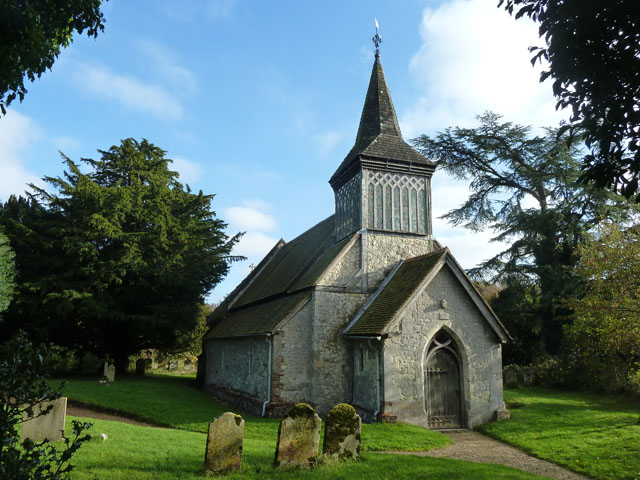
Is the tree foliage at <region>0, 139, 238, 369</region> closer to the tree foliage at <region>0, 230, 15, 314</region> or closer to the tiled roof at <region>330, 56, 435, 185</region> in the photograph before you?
the tree foliage at <region>0, 230, 15, 314</region>

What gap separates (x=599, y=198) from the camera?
25.6 metres

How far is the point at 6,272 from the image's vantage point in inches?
989

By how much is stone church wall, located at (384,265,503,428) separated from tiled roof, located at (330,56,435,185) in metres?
5.87

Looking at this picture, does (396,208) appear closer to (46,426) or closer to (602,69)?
(602,69)

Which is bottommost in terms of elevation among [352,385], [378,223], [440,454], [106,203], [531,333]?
[440,454]

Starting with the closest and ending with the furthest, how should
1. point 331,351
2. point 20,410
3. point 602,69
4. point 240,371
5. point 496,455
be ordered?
point 20,410 → point 602,69 → point 496,455 → point 331,351 → point 240,371

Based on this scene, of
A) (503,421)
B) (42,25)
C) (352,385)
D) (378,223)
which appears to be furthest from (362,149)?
(42,25)

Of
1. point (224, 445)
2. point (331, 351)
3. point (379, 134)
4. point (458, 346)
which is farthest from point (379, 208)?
point (224, 445)

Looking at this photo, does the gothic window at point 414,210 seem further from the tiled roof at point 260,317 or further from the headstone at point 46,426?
the headstone at point 46,426

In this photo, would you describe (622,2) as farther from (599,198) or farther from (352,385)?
(599,198)

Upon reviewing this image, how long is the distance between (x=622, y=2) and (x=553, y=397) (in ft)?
62.5

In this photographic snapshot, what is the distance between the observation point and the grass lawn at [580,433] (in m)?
10.3

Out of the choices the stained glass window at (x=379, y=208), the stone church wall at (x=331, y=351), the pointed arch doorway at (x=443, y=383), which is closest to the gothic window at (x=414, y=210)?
the stained glass window at (x=379, y=208)

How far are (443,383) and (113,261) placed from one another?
1870 centimetres
